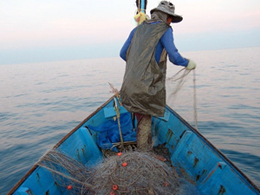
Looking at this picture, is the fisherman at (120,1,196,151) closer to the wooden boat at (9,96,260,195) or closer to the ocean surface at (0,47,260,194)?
the ocean surface at (0,47,260,194)

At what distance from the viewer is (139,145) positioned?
12.4ft

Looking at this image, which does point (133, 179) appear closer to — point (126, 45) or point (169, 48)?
point (169, 48)

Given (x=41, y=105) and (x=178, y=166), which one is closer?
(x=178, y=166)

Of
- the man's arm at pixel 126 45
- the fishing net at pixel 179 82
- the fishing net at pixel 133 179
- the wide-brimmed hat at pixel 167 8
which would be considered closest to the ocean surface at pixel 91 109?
the fishing net at pixel 179 82

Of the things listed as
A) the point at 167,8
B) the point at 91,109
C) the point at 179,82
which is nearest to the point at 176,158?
the point at 179,82

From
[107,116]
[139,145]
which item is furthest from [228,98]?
[139,145]

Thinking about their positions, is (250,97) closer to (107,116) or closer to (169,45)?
(107,116)

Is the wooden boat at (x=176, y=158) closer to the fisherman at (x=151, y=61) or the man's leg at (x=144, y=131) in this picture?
the man's leg at (x=144, y=131)

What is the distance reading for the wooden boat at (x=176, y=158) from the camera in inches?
107

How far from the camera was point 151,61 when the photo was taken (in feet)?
10.6

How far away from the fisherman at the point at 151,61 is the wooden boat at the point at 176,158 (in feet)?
3.37

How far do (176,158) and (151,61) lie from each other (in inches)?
81.5

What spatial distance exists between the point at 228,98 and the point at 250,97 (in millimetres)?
1201

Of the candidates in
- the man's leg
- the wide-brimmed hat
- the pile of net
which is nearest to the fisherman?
the wide-brimmed hat
